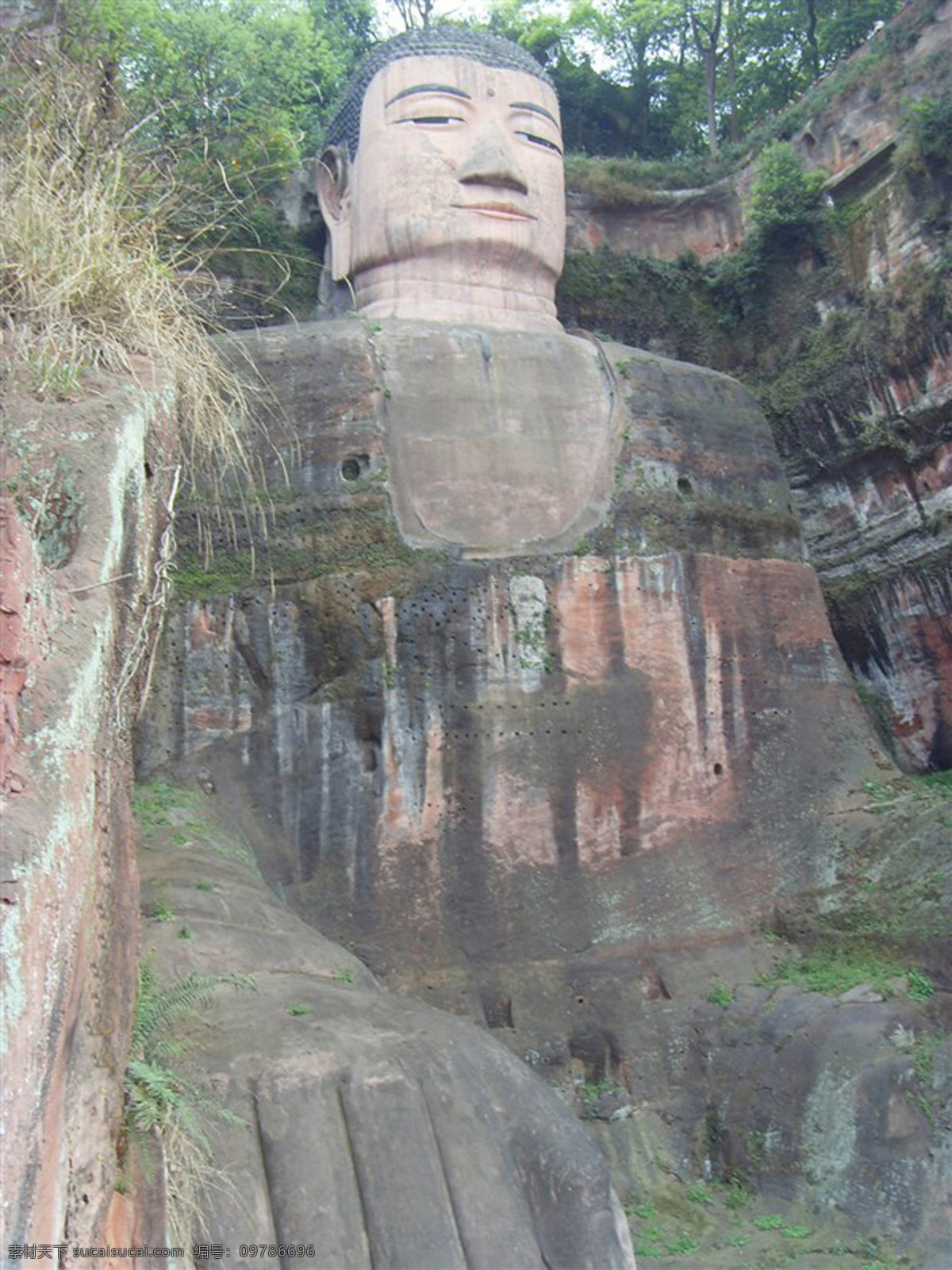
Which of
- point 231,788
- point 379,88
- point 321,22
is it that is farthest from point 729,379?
point 321,22

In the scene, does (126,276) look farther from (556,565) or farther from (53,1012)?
(556,565)

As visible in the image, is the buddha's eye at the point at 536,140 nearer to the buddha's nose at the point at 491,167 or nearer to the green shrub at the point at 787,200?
the buddha's nose at the point at 491,167

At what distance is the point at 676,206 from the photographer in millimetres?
17125

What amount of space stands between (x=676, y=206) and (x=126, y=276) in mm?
11479

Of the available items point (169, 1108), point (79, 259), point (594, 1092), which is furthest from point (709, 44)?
point (169, 1108)

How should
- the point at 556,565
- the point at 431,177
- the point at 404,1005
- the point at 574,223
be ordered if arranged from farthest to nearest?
the point at 574,223
the point at 431,177
the point at 556,565
the point at 404,1005

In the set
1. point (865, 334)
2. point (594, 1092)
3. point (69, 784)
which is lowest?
point (594, 1092)

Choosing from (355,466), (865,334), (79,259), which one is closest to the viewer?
(79,259)

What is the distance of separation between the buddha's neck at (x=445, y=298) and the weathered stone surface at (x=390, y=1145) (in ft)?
23.1

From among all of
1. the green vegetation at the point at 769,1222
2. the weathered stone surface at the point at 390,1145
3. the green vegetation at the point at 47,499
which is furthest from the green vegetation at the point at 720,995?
the green vegetation at the point at 47,499

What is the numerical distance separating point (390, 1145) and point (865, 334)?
9.54 m

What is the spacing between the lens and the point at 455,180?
13008 millimetres

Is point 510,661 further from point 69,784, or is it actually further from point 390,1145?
point 69,784

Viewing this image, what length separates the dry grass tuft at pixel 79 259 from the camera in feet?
21.5
